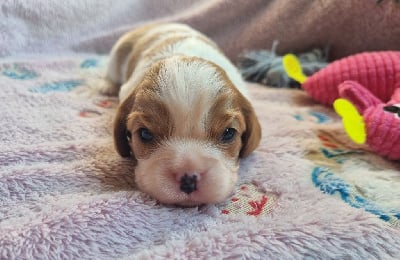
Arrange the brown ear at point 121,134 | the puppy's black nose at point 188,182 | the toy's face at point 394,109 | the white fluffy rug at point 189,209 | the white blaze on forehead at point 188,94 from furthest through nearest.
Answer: the toy's face at point 394,109 < the brown ear at point 121,134 < the white blaze on forehead at point 188,94 < the puppy's black nose at point 188,182 < the white fluffy rug at point 189,209

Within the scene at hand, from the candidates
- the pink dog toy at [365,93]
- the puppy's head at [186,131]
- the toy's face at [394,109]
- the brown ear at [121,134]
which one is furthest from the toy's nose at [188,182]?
the toy's face at [394,109]

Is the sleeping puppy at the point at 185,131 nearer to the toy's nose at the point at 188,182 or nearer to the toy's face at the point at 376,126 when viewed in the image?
the toy's nose at the point at 188,182

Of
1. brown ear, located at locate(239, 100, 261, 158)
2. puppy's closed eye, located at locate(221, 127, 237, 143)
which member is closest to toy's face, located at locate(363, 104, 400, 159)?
brown ear, located at locate(239, 100, 261, 158)

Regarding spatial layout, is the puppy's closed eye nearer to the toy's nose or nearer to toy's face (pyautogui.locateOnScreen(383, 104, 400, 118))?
the toy's nose

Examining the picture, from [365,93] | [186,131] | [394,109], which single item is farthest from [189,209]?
[365,93]

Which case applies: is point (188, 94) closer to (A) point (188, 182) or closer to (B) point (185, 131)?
(B) point (185, 131)

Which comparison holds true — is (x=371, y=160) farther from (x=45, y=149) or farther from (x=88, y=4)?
(x=88, y=4)
